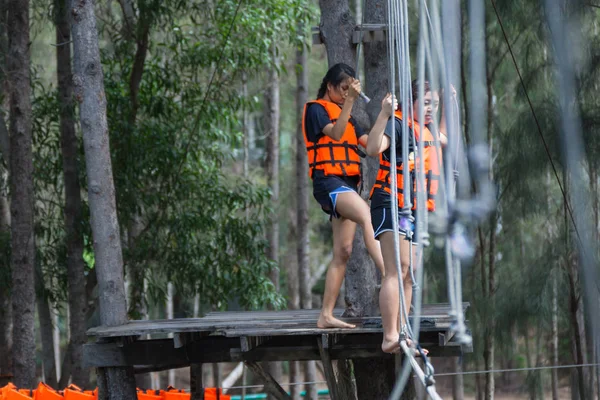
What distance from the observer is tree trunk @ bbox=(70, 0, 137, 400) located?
295 inches

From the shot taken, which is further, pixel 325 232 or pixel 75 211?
pixel 325 232

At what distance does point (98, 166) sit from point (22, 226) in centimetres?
304

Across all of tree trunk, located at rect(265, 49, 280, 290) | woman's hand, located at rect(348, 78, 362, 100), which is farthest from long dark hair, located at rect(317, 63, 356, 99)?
tree trunk, located at rect(265, 49, 280, 290)

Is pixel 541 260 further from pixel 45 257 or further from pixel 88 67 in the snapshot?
pixel 88 67

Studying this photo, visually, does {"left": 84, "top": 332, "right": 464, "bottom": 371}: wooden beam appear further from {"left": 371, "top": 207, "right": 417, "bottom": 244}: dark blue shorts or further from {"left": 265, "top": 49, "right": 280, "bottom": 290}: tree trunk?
{"left": 265, "top": 49, "right": 280, "bottom": 290}: tree trunk

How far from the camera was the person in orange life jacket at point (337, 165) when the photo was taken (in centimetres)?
543

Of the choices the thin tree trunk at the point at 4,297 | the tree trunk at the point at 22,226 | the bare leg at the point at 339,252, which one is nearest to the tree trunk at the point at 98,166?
the bare leg at the point at 339,252

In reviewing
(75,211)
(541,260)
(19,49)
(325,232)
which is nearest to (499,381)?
(325,232)

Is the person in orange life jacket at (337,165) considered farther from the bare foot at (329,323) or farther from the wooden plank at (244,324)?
the wooden plank at (244,324)

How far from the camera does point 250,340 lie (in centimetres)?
611

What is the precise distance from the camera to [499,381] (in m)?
25.6

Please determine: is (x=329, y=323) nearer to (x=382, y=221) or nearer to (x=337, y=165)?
(x=337, y=165)

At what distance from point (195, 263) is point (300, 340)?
565cm

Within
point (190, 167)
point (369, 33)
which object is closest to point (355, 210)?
point (369, 33)
